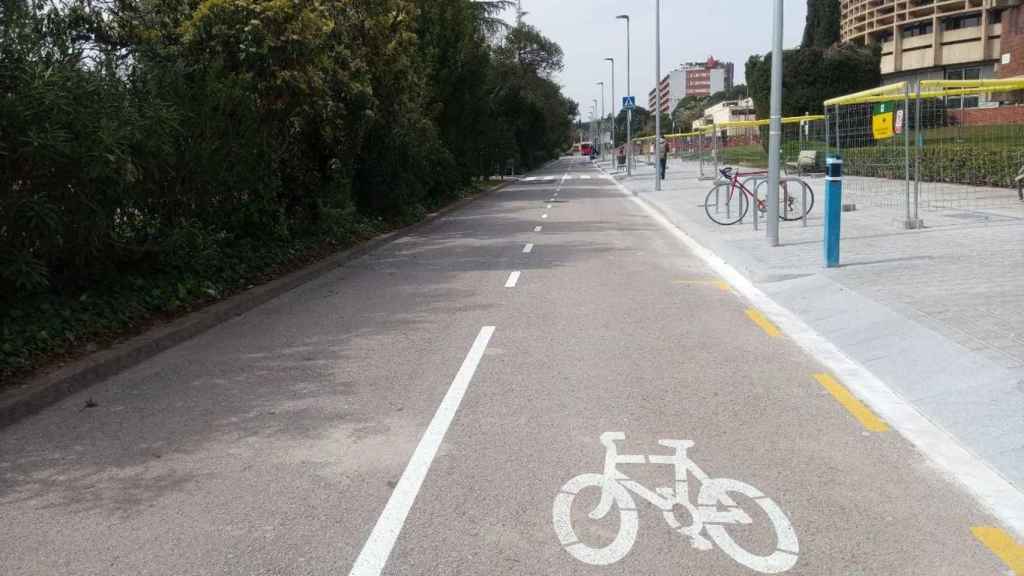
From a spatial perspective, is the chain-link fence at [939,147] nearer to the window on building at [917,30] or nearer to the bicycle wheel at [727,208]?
the bicycle wheel at [727,208]

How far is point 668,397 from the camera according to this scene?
681cm

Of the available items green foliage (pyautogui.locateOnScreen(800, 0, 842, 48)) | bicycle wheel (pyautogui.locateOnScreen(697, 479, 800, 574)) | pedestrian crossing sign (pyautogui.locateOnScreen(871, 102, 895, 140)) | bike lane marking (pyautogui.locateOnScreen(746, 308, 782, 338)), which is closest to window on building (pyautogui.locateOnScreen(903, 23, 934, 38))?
green foliage (pyautogui.locateOnScreen(800, 0, 842, 48))

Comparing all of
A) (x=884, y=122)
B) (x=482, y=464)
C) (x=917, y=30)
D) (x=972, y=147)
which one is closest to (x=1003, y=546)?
(x=482, y=464)

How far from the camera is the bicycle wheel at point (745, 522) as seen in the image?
4094mm

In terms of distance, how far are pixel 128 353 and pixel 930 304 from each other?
734 cm

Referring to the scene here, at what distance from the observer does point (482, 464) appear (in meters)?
5.40

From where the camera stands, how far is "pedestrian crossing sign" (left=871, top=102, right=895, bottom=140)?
17.6 metres

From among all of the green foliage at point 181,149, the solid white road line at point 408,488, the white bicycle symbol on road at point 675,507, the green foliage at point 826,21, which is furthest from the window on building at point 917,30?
the white bicycle symbol on road at point 675,507

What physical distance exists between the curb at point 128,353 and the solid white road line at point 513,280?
3024 mm

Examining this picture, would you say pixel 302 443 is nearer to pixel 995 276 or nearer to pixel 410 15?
pixel 995 276

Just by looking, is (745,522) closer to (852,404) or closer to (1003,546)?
(1003,546)

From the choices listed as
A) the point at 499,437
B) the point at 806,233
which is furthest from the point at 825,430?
the point at 806,233

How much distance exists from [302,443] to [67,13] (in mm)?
8239

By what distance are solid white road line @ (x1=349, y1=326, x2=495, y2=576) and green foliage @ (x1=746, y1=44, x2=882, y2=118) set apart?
70926mm
